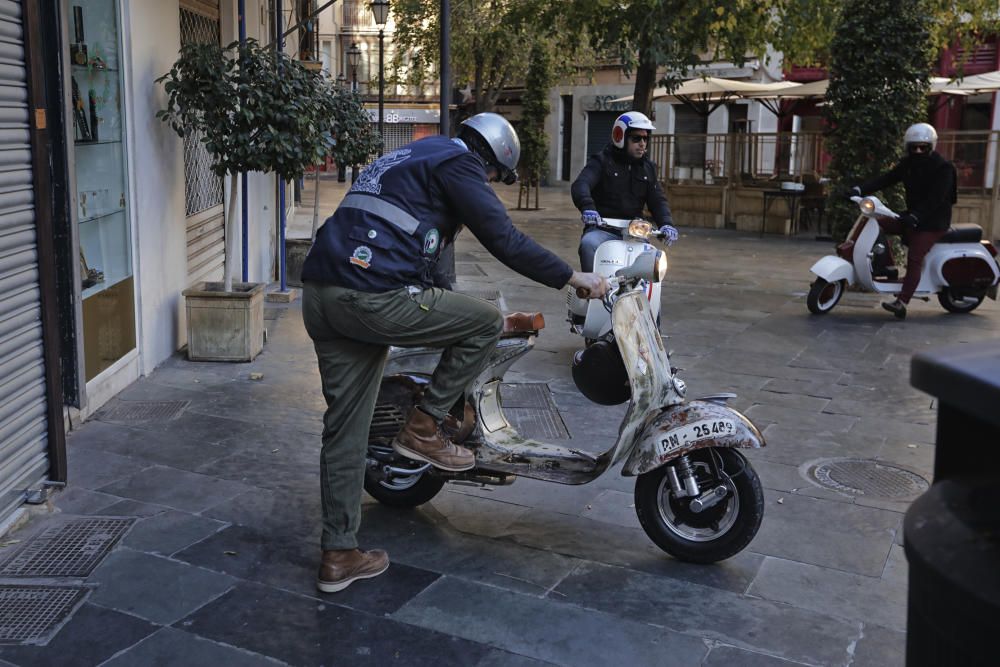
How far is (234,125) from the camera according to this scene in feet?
26.3

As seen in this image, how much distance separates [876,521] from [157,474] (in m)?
3.54

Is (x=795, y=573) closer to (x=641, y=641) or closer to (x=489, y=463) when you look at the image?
(x=641, y=641)

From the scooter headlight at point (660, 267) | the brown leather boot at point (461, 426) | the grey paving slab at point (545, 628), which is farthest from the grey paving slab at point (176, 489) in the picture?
the scooter headlight at point (660, 267)

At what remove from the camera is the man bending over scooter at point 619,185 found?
319 inches

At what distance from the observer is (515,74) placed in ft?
112

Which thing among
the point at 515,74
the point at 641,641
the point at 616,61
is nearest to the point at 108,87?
the point at 641,641

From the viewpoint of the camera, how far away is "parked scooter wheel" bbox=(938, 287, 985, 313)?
10.9 m

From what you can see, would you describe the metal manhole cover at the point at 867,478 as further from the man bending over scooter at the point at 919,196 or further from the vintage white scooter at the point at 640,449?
the man bending over scooter at the point at 919,196

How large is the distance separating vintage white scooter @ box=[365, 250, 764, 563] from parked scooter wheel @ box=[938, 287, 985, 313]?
7.25 m

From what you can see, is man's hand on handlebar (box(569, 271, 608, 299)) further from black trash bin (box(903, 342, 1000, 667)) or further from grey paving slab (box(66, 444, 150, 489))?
grey paving slab (box(66, 444, 150, 489))

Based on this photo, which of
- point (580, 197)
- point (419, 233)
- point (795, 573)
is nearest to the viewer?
point (419, 233)

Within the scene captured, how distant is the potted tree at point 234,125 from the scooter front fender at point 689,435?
4466 millimetres

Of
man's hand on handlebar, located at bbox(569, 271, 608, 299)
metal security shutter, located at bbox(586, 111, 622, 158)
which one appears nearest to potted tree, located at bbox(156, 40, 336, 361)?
man's hand on handlebar, located at bbox(569, 271, 608, 299)

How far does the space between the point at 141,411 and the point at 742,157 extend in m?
16.2
